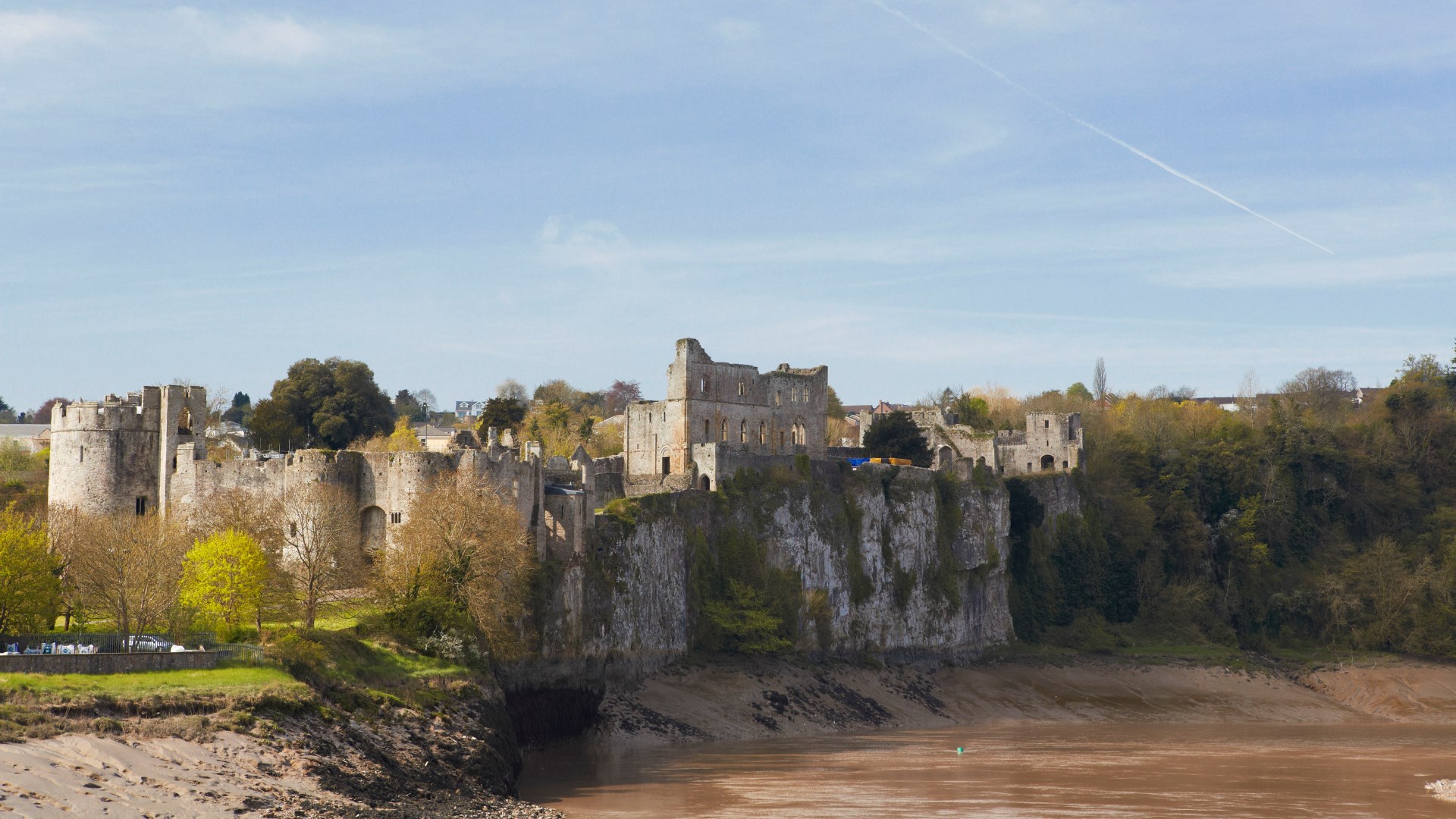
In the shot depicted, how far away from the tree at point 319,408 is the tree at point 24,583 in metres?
37.4

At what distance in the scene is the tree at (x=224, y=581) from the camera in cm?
4575

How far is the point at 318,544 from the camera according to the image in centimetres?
5103

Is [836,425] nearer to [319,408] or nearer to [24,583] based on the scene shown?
[319,408]

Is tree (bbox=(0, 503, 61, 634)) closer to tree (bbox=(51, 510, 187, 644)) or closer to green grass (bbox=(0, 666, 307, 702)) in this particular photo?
tree (bbox=(51, 510, 187, 644))

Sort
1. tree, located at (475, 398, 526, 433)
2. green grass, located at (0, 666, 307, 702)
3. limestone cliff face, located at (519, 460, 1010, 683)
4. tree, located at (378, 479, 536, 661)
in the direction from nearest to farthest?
1. green grass, located at (0, 666, 307, 702)
2. tree, located at (378, 479, 536, 661)
3. limestone cliff face, located at (519, 460, 1010, 683)
4. tree, located at (475, 398, 526, 433)

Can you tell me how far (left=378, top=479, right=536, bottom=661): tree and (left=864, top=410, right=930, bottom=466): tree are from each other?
119ft

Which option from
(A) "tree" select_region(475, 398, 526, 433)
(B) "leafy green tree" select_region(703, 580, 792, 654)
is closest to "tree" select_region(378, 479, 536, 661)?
(B) "leafy green tree" select_region(703, 580, 792, 654)

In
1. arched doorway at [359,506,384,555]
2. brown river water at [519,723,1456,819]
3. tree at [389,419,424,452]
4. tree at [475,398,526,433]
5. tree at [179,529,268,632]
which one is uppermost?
tree at [475,398,526,433]

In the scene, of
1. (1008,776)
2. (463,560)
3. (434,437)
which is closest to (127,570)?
(463,560)

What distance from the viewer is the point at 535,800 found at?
147 feet

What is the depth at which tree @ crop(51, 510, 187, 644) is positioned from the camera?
43.2 meters

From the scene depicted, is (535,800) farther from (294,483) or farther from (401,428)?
(401,428)

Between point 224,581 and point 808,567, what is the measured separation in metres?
30.8

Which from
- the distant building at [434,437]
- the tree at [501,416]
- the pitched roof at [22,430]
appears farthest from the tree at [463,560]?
the pitched roof at [22,430]
